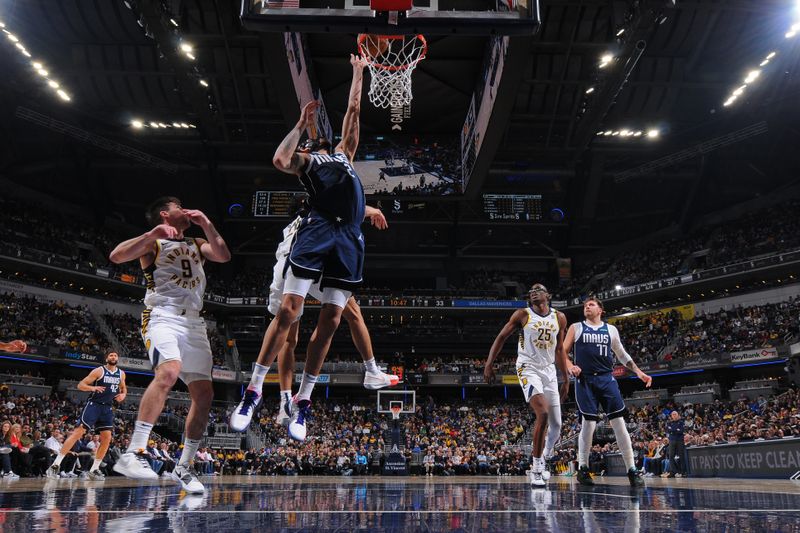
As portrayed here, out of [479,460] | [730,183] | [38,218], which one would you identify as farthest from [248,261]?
[730,183]

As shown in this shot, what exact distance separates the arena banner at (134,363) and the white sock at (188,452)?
2622 cm

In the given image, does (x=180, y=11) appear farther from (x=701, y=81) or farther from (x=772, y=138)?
(x=772, y=138)

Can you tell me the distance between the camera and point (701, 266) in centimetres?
3123

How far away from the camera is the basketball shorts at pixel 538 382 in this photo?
7148 mm

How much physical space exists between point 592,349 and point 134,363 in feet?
89.3

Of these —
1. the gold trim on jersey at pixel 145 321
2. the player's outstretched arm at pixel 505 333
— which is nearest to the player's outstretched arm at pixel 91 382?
the gold trim on jersey at pixel 145 321

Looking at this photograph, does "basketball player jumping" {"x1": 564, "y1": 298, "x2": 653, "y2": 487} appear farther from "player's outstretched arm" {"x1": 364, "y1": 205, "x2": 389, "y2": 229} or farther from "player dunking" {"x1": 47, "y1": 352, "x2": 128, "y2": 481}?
"player dunking" {"x1": 47, "y1": 352, "x2": 128, "y2": 481}

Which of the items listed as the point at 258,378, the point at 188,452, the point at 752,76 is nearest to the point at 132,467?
the point at 188,452

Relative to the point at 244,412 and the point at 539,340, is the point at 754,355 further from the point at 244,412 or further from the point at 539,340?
the point at 244,412

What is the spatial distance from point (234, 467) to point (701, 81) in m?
24.3

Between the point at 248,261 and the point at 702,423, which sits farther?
the point at 248,261

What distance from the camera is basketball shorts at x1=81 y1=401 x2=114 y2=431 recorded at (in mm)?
10242

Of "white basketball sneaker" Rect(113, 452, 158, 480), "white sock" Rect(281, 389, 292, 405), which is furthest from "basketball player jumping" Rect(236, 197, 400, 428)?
"white basketball sneaker" Rect(113, 452, 158, 480)

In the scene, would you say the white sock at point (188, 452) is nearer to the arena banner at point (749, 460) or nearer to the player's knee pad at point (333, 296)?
the player's knee pad at point (333, 296)
